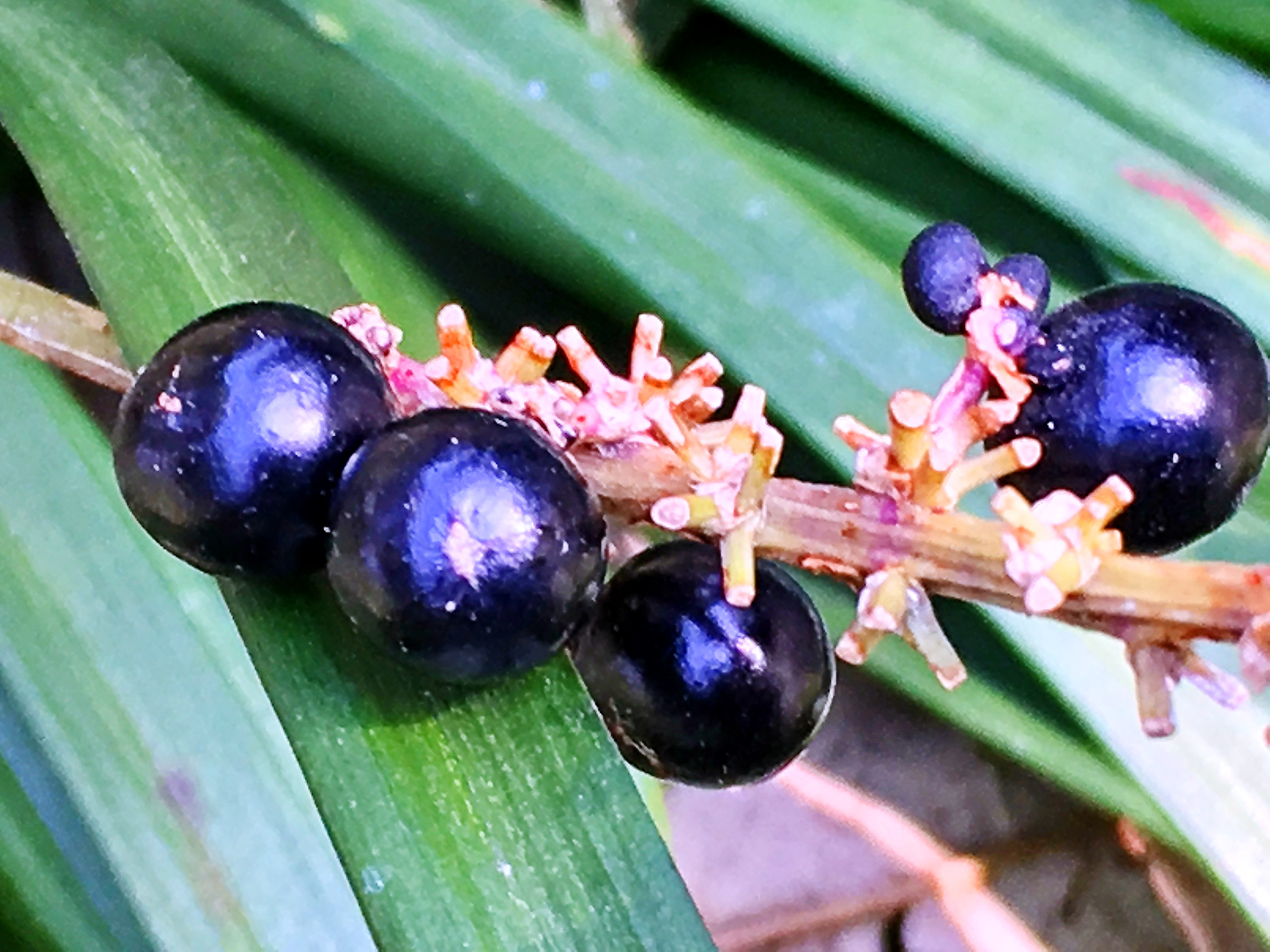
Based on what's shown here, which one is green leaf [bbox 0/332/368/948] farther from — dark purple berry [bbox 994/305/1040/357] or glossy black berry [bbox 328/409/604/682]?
dark purple berry [bbox 994/305/1040/357]

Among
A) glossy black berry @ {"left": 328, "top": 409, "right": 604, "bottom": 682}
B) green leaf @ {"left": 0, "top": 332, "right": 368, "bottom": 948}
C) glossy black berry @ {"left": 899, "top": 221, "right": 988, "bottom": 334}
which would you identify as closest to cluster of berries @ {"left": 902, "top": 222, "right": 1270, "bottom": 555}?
glossy black berry @ {"left": 899, "top": 221, "right": 988, "bottom": 334}

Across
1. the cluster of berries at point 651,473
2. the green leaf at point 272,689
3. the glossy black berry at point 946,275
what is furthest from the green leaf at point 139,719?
the glossy black berry at point 946,275

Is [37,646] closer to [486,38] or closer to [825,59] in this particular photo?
[486,38]

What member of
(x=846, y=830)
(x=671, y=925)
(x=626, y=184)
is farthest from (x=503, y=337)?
(x=846, y=830)

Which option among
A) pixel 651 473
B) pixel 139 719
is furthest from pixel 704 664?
pixel 139 719

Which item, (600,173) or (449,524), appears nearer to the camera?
(449,524)

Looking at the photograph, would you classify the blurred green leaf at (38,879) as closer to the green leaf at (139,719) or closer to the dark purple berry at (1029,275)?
the green leaf at (139,719)

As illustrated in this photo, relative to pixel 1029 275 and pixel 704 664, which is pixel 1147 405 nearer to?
pixel 1029 275
